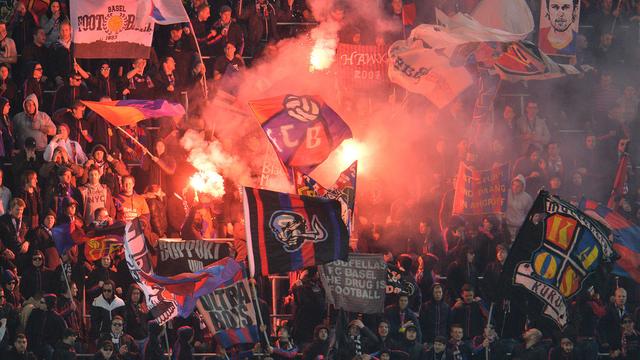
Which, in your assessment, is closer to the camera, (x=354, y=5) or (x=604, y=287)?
(x=604, y=287)

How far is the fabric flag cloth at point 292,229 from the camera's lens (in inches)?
723

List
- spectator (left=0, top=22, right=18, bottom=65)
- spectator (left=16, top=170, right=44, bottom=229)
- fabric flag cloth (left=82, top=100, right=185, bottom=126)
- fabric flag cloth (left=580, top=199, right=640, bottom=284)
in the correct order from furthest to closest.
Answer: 1. spectator (left=0, top=22, right=18, bottom=65)
2. fabric flag cloth (left=82, top=100, right=185, bottom=126)
3. spectator (left=16, top=170, right=44, bottom=229)
4. fabric flag cloth (left=580, top=199, right=640, bottom=284)

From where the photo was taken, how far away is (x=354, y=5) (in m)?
23.1

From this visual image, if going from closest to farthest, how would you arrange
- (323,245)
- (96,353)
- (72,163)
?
1. (323,245)
2. (96,353)
3. (72,163)

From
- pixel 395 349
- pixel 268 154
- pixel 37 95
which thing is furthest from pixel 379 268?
pixel 37 95

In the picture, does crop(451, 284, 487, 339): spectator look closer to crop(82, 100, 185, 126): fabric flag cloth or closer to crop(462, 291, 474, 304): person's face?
crop(462, 291, 474, 304): person's face

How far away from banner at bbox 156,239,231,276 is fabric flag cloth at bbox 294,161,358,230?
1.20 m

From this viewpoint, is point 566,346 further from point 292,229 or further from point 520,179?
point 292,229

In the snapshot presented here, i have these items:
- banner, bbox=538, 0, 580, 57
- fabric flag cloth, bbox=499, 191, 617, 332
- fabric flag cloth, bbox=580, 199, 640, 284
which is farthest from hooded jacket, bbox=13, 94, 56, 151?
fabric flag cloth, bbox=580, 199, 640, 284

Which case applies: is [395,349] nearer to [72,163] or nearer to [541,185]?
[541,185]

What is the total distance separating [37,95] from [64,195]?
1777mm

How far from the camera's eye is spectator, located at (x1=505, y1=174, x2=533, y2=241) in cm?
2167

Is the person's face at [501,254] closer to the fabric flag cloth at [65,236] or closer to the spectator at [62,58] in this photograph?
the fabric flag cloth at [65,236]

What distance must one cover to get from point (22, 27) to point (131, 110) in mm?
2139
